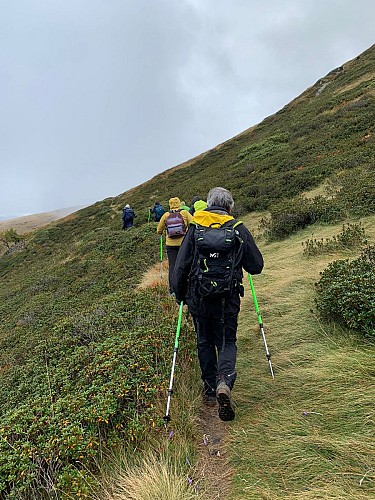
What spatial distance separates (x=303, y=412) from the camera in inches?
135

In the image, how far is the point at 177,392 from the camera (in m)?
4.07

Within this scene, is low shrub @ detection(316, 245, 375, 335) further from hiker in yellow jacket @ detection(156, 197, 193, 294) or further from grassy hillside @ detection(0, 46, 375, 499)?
hiker in yellow jacket @ detection(156, 197, 193, 294)

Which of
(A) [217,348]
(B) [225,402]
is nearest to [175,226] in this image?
(A) [217,348]

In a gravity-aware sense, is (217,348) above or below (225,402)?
above

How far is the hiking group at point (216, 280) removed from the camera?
3.54 m

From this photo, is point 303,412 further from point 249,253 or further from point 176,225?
point 176,225

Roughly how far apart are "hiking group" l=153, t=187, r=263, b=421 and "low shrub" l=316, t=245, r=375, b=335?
146 centimetres

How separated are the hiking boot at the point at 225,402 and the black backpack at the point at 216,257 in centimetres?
90

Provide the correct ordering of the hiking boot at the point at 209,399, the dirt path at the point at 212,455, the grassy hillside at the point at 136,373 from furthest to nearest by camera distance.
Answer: the hiking boot at the point at 209,399 < the grassy hillside at the point at 136,373 < the dirt path at the point at 212,455

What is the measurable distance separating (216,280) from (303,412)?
1499 millimetres

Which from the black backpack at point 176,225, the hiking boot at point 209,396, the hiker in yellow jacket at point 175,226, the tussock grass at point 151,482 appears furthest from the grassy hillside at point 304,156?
the tussock grass at point 151,482

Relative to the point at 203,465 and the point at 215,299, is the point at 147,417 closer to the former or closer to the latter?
the point at 203,465

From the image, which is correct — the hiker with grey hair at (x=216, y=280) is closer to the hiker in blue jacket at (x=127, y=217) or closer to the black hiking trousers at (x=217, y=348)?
the black hiking trousers at (x=217, y=348)

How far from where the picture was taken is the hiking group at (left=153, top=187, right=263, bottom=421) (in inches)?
139
